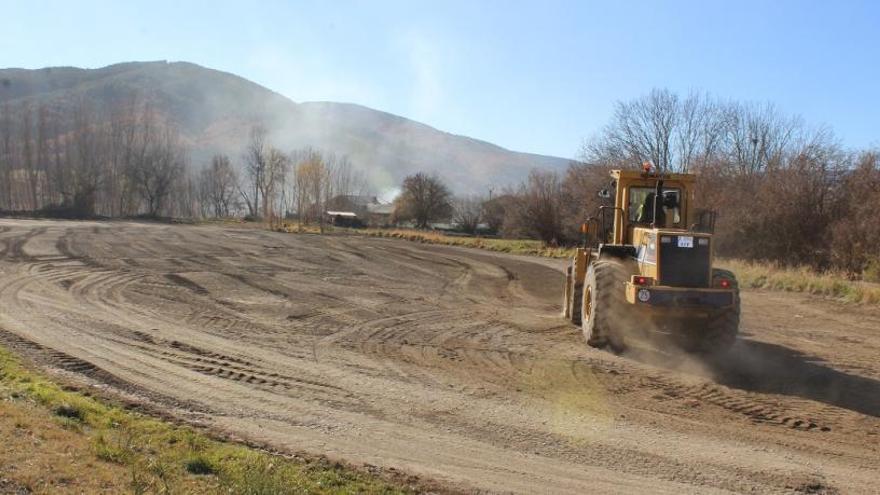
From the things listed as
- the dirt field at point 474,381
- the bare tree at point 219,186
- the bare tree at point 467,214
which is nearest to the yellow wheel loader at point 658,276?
the dirt field at point 474,381

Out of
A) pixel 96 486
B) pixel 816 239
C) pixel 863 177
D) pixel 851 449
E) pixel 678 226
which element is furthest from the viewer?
pixel 816 239

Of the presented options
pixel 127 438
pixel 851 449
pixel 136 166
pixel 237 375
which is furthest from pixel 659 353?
pixel 136 166

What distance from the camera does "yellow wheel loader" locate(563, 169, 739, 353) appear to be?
31.5 feet

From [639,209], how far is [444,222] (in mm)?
65455

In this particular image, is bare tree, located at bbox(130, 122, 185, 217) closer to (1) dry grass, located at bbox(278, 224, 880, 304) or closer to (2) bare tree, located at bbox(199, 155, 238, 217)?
(2) bare tree, located at bbox(199, 155, 238, 217)

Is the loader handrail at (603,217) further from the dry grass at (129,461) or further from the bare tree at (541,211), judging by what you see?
the bare tree at (541,211)

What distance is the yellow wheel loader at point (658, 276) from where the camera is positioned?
31.5 feet

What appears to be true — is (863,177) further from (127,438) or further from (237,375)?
(127,438)

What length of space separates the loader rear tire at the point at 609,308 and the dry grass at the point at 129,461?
5.90 meters

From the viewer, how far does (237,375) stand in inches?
339

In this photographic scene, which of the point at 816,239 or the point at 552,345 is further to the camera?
the point at 816,239

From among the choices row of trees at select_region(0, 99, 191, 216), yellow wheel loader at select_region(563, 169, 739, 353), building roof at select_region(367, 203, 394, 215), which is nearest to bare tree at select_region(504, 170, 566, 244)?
yellow wheel loader at select_region(563, 169, 739, 353)

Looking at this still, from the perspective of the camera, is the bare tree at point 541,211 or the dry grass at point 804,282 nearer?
the dry grass at point 804,282

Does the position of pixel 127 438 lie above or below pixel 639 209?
below
